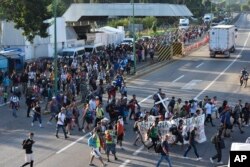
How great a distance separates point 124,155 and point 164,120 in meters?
2.63

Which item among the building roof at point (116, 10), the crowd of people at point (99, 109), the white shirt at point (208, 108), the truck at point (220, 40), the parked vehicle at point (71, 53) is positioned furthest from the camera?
the building roof at point (116, 10)

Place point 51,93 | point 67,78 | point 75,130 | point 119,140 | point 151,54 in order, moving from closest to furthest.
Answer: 1. point 119,140
2. point 75,130
3. point 51,93
4. point 67,78
5. point 151,54

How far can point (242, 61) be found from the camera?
50.8m

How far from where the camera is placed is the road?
61.3 feet

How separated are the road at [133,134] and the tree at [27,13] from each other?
28.4 feet

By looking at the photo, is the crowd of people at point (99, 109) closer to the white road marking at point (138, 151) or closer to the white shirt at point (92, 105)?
the white shirt at point (92, 105)

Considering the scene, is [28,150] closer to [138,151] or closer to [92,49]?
[138,151]

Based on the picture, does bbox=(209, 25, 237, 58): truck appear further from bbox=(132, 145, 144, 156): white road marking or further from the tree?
bbox=(132, 145, 144, 156): white road marking

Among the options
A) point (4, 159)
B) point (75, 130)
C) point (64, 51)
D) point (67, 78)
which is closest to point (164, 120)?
point (75, 130)

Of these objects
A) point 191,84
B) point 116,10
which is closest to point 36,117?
point 191,84

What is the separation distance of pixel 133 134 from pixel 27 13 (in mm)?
20334

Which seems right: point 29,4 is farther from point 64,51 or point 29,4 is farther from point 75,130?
point 75,130

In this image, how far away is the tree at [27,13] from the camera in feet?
131

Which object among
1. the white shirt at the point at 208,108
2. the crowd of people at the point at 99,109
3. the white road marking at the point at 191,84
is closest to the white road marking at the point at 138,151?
the crowd of people at the point at 99,109
